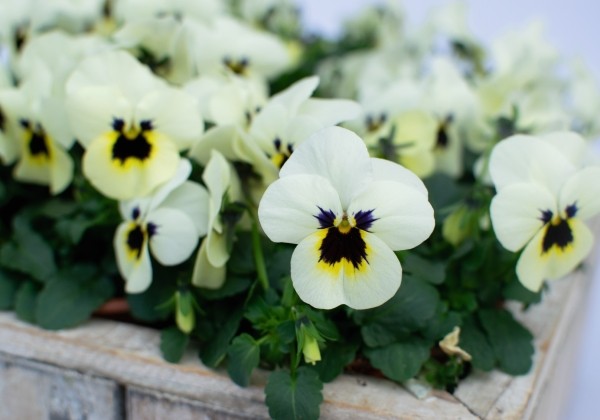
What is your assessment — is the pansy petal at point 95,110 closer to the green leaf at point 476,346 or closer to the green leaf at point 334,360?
the green leaf at point 334,360

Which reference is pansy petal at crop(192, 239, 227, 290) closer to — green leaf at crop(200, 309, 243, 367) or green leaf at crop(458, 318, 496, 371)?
green leaf at crop(200, 309, 243, 367)

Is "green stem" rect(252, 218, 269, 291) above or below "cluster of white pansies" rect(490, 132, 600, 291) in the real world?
below

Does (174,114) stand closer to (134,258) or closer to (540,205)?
(134,258)

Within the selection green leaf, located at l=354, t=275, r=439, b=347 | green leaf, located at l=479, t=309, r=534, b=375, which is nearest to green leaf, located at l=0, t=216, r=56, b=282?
green leaf, located at l=354, t=275, r=439, b=347

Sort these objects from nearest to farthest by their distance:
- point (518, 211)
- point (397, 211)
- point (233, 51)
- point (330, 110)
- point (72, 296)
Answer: point (397, 211), point (518, 211), point (330, 110), point (72, 296), point (233, 51)

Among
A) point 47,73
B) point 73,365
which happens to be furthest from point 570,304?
point 47,73

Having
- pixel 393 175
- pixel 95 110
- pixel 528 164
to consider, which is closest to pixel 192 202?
pixel 95 110

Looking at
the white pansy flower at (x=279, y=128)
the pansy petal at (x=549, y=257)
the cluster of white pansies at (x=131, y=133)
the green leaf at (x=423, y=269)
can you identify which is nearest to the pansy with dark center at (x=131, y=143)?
the cluster of white pansies at (x=131, y=133)
